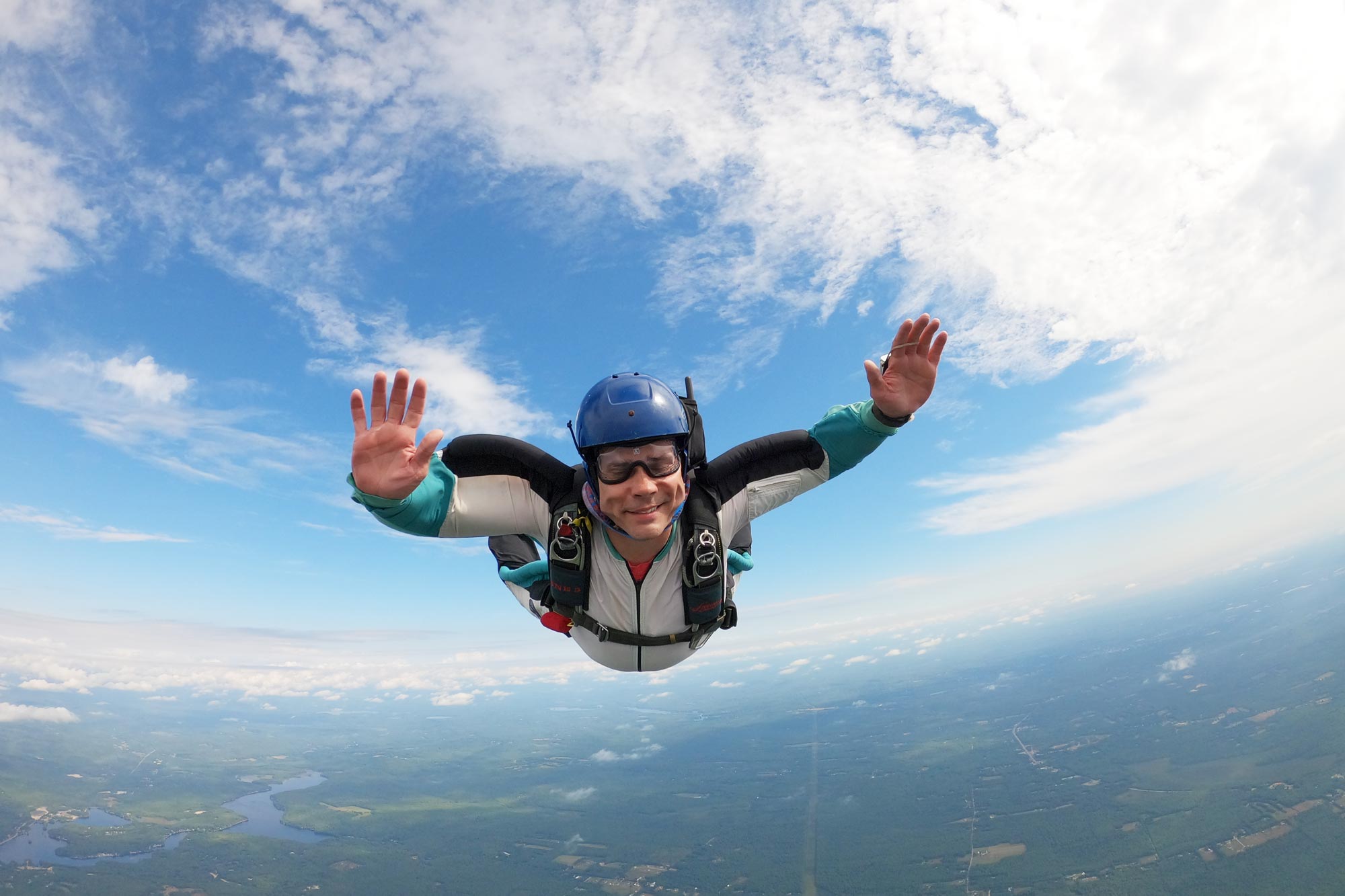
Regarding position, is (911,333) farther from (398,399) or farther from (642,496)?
(398,399)

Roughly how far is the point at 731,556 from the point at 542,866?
116 m

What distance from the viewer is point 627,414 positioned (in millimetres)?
2982

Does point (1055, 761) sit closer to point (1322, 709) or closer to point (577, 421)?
point (1322, 709)

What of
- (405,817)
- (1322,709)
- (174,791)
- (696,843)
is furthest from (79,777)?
(1322,709)

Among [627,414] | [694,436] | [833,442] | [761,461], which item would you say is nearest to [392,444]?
[627,414]

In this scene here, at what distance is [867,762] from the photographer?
437 feet

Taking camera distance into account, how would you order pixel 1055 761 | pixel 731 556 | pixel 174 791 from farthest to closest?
1. pixel 174 791
2. pixel 1055 761
3. pixel 731 556

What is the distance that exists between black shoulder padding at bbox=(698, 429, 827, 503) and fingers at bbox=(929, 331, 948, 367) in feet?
2.59

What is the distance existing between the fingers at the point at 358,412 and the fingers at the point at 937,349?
292cm

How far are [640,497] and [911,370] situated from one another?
1700mm

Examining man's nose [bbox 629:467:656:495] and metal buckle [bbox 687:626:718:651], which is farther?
metal buckle [bbox 687:626:718:651]

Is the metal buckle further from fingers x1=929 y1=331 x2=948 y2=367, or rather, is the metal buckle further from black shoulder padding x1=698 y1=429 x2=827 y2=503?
fingers x1=929 y1=331 x2=948 y2=367

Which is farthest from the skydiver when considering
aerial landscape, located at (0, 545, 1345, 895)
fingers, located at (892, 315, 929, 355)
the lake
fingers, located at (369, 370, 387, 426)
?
the lake

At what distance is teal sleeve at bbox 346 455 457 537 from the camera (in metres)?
2.71
